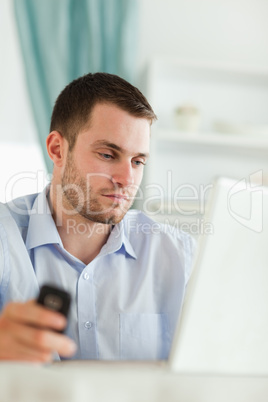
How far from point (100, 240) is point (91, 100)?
438 millimetres

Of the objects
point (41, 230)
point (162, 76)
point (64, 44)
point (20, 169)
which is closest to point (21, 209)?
point (41, 230)

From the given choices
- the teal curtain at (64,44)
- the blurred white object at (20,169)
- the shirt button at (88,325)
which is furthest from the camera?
the blurred white object at (20,169)

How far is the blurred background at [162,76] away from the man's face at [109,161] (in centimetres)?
84

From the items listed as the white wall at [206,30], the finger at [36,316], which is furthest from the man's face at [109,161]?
the white wall at [206,30]

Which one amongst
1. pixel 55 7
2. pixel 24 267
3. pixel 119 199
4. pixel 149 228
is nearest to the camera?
pixel 24 267

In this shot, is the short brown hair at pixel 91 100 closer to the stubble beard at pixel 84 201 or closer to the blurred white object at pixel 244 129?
the stubble beard at pixel 84 201

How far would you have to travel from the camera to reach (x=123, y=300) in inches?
52.7

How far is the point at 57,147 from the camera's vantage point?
5.04ft

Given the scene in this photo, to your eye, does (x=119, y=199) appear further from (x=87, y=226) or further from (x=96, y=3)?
(x=96, y=3)

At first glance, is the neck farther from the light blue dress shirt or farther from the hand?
the hand

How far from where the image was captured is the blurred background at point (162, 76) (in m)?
2.27

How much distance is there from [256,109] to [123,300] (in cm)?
169

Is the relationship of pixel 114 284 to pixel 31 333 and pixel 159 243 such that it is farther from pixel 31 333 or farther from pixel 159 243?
pixel 31 333

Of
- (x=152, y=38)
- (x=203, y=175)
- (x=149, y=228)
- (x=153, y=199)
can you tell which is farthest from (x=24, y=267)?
(x=152, y=38)
